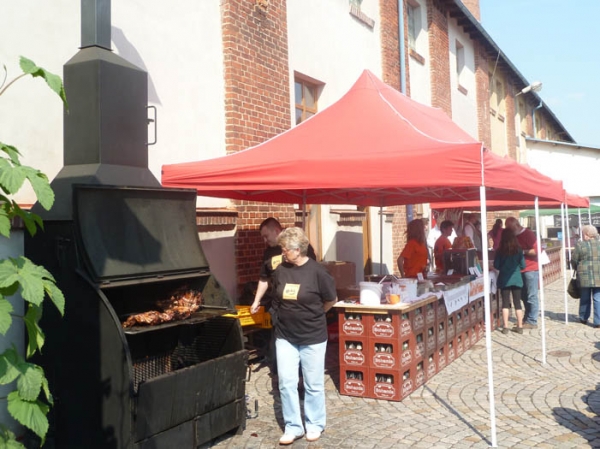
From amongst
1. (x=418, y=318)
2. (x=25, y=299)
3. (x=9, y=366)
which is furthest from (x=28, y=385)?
(x=418, y=318)

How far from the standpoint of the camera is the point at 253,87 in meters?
8.42

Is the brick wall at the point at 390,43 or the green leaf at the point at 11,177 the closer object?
the green leaf at the point at 11,177

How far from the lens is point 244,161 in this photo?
19.9 ft

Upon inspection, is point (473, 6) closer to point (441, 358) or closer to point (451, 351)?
point (451, 351)

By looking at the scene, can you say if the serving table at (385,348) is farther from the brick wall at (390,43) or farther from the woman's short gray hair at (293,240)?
the brick wall at (390,43)

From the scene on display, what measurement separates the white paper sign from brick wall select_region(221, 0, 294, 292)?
2565mm

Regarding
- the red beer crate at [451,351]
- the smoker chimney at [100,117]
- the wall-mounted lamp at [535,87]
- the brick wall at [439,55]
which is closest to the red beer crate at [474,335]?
the red beer crate at [451,351]

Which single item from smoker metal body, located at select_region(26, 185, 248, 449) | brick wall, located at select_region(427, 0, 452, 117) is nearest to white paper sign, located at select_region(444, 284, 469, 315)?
smoker metal body, located at select_region(26, 185, 248, 449)

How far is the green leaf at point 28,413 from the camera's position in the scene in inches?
91.9

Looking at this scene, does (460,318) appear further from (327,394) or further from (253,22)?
(253,22)

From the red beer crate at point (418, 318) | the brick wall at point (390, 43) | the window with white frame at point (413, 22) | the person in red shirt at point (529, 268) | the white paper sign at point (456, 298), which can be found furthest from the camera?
the window with white frame at point (413, 22)

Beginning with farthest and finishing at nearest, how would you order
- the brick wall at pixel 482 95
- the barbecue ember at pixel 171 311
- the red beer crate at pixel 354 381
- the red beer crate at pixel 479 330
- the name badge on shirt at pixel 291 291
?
the brick wall at pixel 482 95, the red beer crate at pixel 479 330, the red beer crate at pixel 354 381, the name badge on shirt at pixel 291 291, the barbecue ember at pixel 171 311

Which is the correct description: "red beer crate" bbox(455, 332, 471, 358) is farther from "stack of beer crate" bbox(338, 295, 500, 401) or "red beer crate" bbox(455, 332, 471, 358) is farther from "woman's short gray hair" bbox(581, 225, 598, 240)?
"woman's short gray hair" bbox(581, 225, 598, 240)

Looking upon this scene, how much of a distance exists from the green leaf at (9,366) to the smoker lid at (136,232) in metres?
1.86
